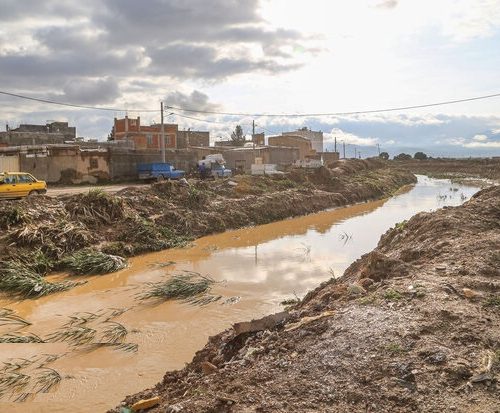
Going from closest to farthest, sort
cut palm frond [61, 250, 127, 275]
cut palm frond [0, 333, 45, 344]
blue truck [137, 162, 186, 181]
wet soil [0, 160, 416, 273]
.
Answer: cut palm frond [0, 333, 45, 344], cut palm frond [61, 250, 127, 275], wet soil [0, 160, 416, 273], blue truck [137, 162, 186, 181]

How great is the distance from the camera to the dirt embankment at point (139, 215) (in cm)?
1588

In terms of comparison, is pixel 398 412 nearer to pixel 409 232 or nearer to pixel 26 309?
pixel 409 232

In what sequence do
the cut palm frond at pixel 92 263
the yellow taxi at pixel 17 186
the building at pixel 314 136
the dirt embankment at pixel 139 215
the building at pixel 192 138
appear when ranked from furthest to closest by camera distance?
the building at pixel 314 136, the building at pixel 192 138, the yellow taxi at pixel 17 186, the dirt embankment at pixel 139 215, the cut palm frond at pixel 92 263

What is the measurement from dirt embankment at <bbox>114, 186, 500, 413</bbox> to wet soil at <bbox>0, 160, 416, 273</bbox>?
35.1 ft

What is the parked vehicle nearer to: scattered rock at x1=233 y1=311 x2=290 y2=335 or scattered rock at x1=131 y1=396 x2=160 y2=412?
scattered rock at x1=233 y1=311 x2=290 y2=335

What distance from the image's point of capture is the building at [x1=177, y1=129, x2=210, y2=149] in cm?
6161

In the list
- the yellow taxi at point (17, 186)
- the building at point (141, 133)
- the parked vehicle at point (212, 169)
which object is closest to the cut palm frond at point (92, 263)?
the yellow taxi at point (17, 186)

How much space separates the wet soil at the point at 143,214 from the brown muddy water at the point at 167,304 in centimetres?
116

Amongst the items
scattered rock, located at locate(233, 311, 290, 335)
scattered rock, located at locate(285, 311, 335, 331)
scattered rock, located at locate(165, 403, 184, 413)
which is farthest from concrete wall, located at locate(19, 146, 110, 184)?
scattered rock, located at locate(165, 403, 184, 413)

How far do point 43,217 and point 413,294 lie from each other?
565 inches

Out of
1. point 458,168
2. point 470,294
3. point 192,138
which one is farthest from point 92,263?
point 458,168

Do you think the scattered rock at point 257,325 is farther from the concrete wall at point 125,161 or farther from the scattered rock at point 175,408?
A: the concrete wall at point 125,161

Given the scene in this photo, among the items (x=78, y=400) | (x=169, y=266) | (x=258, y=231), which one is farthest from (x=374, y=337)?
(x=258, y=231)

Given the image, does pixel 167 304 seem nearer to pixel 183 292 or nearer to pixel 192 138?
pixel 183 292
